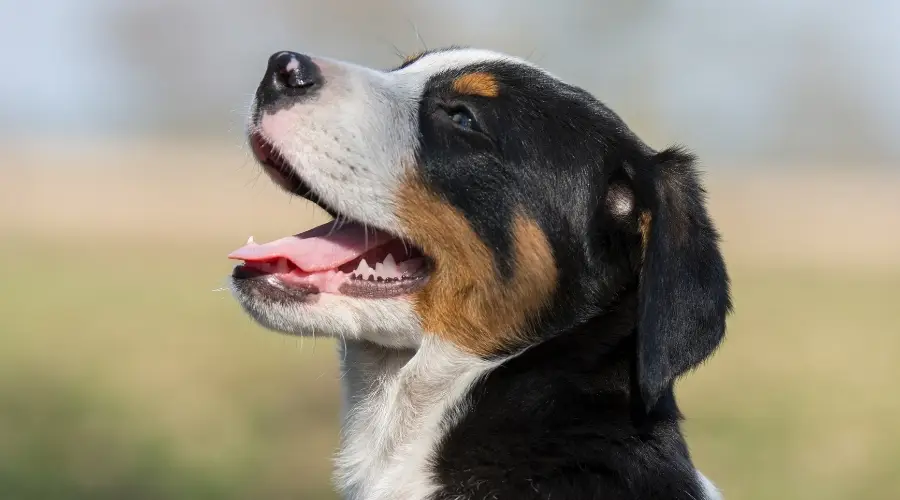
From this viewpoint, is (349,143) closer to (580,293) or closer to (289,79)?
(289,79)

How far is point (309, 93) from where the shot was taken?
13.7 feet

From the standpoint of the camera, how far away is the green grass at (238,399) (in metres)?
8.48

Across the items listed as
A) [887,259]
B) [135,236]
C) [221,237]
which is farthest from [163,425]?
[887,259]

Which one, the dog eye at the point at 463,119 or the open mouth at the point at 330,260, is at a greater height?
the dog eye at the point at 463,119

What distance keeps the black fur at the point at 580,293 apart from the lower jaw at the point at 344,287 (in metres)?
0.32

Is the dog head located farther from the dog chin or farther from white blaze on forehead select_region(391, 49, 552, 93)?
white blaze on forehead select_region(391, 49, 552, 93)

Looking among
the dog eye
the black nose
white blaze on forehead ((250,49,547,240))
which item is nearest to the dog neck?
white blaze on forehead ((250,49,547,240))

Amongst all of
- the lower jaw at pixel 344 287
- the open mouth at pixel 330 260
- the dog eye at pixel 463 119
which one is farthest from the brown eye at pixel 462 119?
the lower jaw at pixel 344 287

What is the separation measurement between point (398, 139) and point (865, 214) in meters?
29.8

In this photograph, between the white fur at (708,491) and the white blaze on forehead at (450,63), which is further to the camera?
the white blaze on forehead at (450,63)

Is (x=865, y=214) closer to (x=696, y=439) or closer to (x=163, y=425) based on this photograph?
(x=696, y=439)

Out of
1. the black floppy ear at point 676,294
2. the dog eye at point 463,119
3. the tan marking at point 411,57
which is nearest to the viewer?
the black floppy ear at point 676,294

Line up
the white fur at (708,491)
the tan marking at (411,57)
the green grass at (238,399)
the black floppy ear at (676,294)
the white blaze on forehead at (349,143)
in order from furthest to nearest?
the green grass at (238,399) → the tan marking at (411,57) → the white blaze on forehead at (349,143) → the white fur at (708,491) → the black floppy ear at (676,294)

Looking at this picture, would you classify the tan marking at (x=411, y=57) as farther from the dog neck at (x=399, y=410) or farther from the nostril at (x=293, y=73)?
the dog neck at (x=399, y=410)
